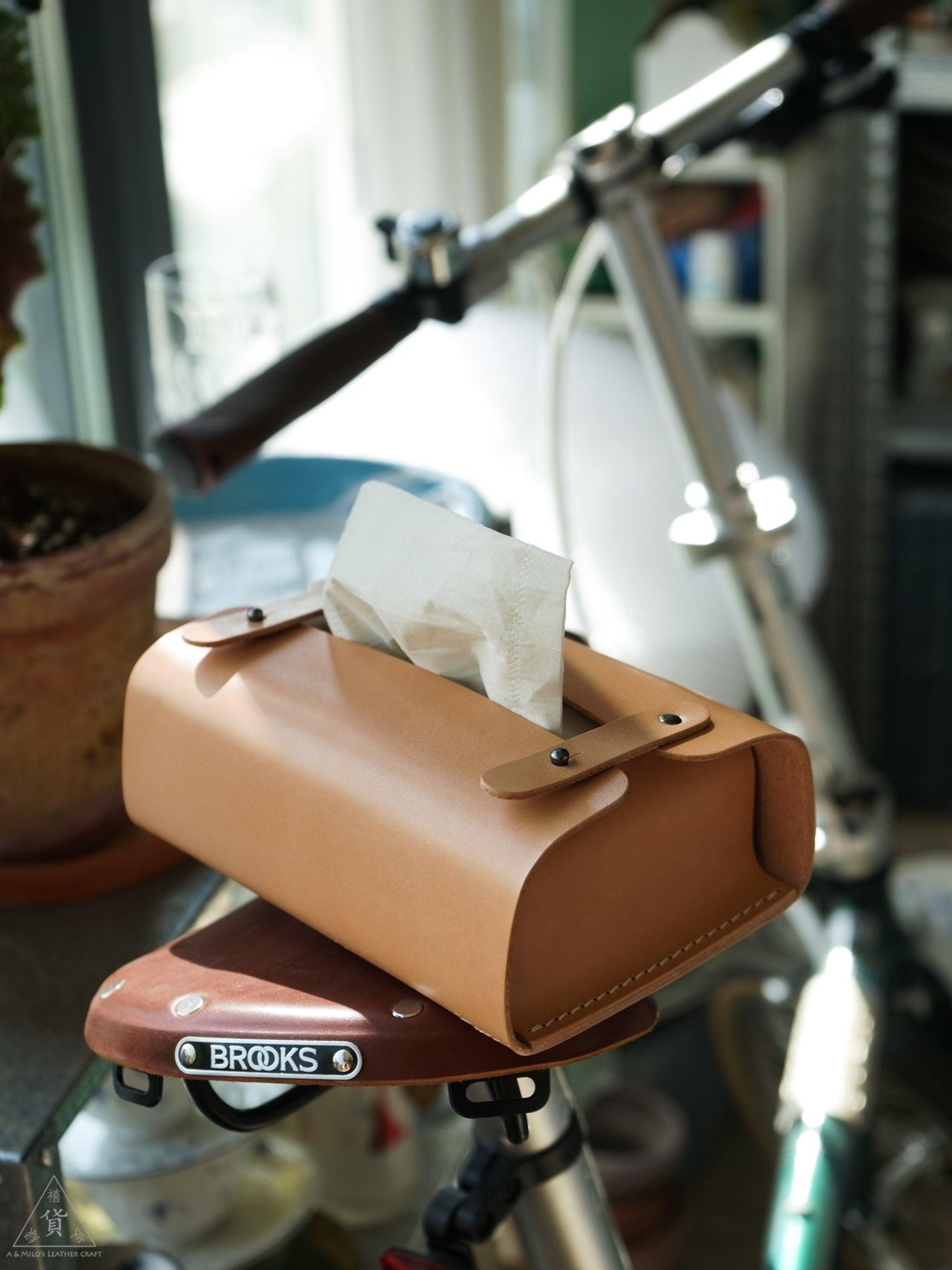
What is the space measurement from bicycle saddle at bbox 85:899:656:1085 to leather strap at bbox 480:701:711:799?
88 millimetres

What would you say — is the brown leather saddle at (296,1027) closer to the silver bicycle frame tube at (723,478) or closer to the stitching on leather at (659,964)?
the stitching on leather at (659,964)

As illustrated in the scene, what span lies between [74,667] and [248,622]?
5.6 inches

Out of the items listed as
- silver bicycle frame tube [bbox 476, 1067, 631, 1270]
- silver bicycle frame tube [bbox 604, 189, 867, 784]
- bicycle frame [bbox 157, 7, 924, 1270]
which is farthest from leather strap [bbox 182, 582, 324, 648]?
silver bicycle frame tube [bbox 604, 189, 867, 784]

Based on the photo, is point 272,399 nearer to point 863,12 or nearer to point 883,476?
point 863,12

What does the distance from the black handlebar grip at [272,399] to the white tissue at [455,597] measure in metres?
0.12

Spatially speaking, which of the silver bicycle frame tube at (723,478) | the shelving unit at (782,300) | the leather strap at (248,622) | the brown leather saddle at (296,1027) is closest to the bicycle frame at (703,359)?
the silver bicycle frame tube at (723,478)

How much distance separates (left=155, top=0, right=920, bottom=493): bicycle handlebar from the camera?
62 centimetres

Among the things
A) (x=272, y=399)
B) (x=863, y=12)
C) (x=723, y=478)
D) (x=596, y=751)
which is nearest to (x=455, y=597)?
(x=596, y=751)

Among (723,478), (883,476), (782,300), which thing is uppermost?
(723,478)

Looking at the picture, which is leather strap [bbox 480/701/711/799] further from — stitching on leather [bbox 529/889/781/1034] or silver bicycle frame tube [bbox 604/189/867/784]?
silver bicycle frame tube [bbox 604/189/867/784]

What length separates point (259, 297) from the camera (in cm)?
105

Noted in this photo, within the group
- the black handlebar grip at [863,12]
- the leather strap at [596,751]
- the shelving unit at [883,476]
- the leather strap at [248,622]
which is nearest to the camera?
the leather strap at [596,751]

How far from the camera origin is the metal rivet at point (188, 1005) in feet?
1.55

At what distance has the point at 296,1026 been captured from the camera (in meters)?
0.46
